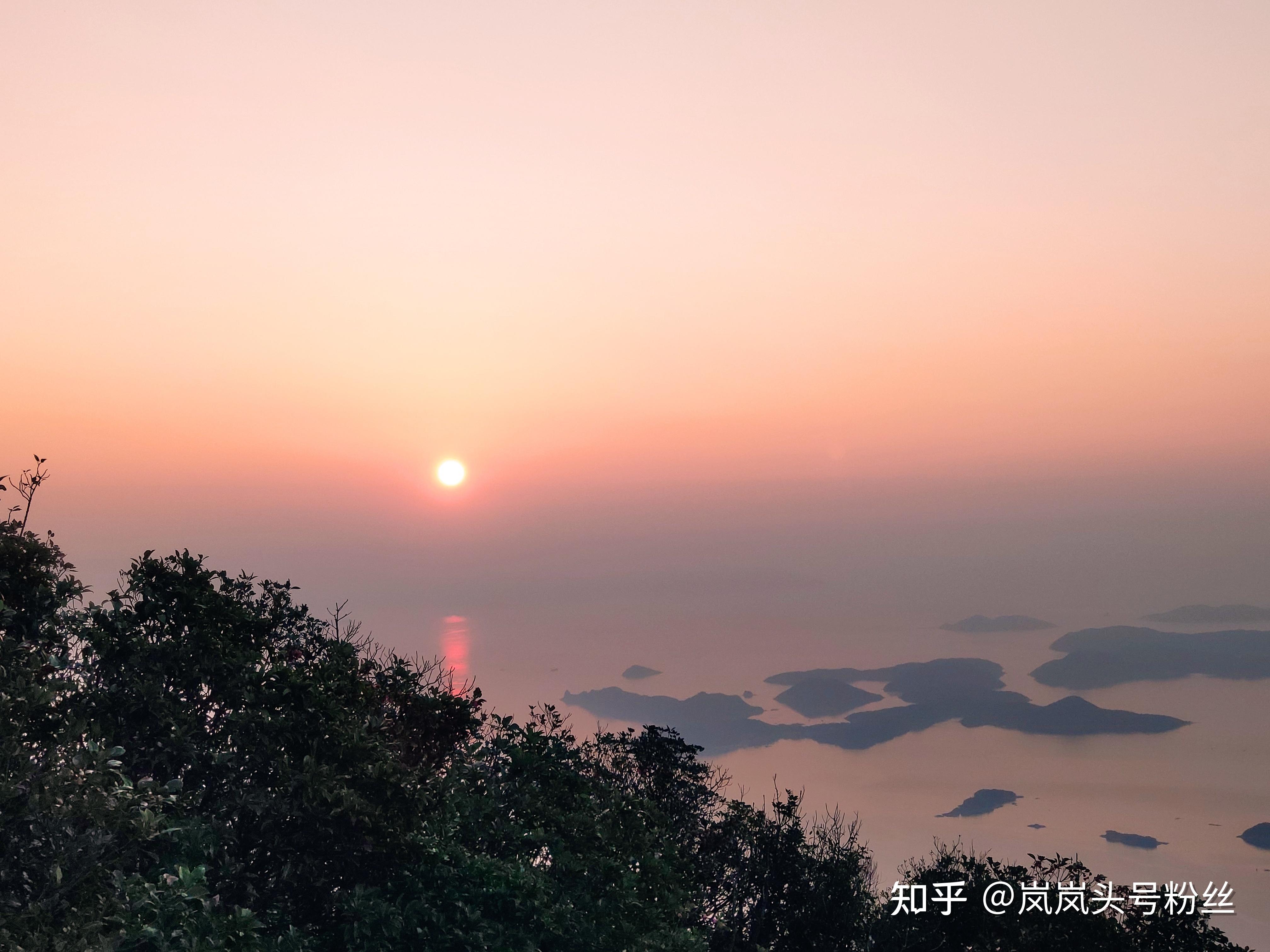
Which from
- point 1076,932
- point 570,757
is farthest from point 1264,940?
point 570,757

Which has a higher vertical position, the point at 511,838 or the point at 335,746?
the point at 335,746

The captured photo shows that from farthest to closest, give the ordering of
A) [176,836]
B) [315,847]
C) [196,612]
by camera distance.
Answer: [196,612], [315,847], [176,836]

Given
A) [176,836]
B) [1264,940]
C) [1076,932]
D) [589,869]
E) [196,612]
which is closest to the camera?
[176,836]

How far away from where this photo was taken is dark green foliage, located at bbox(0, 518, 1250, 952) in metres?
9.84

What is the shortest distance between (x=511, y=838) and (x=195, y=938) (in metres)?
7.18

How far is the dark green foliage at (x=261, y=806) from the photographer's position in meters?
9.84

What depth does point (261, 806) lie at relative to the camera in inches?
504

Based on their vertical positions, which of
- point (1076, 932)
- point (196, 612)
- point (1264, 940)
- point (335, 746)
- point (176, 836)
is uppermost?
point (196, 612)

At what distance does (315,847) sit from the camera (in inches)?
518

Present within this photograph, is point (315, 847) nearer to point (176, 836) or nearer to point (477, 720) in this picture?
point (176, 836)

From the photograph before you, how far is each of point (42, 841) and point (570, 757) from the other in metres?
10.8

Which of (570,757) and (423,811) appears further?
(570,757)

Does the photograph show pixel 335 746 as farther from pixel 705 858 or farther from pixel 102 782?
pixel 705 858

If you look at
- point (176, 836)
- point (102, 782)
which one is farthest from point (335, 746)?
point (102, 782)
